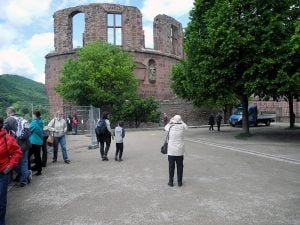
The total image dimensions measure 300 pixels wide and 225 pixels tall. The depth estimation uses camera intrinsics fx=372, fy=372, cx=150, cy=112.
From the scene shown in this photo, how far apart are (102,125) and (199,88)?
973 centimetres

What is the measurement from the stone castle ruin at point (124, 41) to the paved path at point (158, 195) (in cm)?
3011

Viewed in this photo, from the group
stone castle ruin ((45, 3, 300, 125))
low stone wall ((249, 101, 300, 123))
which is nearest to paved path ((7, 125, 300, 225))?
stone castle ruin ((45, 3, 300, 125))

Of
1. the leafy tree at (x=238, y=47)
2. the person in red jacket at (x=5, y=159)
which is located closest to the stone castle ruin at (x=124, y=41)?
the leafy tree at (x=238, y=47)

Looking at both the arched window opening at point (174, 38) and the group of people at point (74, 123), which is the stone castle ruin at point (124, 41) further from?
the group of people at point (74, 123)

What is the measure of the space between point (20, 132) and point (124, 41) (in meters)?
33.7

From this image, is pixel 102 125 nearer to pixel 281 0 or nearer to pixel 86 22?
pixel 281 0

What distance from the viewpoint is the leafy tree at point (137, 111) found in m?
33.4

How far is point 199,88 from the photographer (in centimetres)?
2119

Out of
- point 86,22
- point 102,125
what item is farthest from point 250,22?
point 86,22

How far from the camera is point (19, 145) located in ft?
26.7

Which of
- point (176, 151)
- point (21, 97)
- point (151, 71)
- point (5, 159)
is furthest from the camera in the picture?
point (151, 71)

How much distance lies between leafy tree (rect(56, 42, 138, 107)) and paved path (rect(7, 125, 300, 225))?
20409 millimetres

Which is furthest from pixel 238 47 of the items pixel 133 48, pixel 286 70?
pixel 133 48

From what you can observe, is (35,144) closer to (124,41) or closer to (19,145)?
(19,145)
